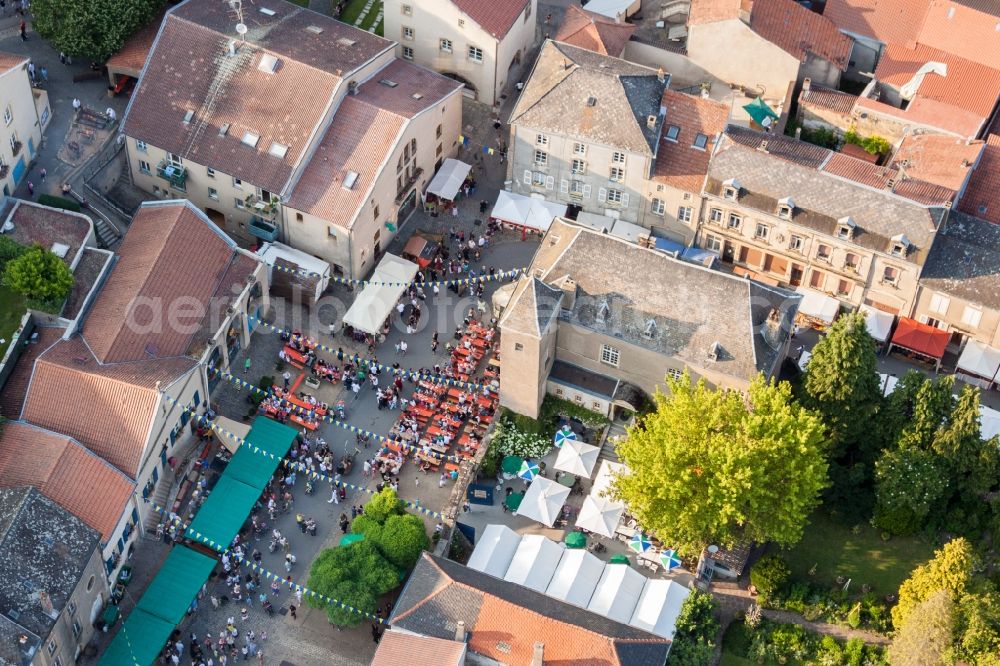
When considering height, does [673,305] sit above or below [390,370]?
above

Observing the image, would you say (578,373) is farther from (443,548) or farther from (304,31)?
(304,31)

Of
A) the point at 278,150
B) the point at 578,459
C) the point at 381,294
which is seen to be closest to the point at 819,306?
the point at 578,459

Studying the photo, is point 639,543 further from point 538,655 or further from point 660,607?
point 538,655

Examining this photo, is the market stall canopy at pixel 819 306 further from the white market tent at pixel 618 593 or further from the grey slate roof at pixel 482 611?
the grey slate roof at pixel 482 611

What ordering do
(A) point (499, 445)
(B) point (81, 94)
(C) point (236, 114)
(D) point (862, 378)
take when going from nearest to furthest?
(D) point (862, 378), (A) point (499, 445), (C) point (236, 114), (B) point (81, 94)

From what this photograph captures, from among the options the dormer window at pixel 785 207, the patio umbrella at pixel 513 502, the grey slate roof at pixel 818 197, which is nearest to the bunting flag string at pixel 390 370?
the patio umbrella at pixel 513 502

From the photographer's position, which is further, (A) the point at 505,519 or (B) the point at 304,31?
(B) the point at 304,31

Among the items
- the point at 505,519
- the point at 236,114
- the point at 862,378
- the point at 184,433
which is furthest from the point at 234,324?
the point at 862,378
